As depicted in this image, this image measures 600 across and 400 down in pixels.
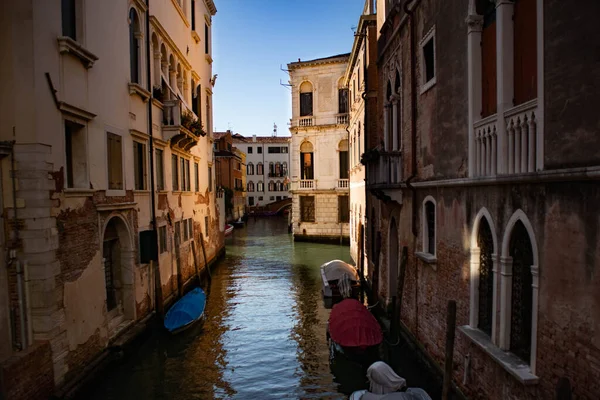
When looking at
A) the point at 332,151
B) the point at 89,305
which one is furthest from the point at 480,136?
the point at 332,151

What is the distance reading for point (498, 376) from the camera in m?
4.96

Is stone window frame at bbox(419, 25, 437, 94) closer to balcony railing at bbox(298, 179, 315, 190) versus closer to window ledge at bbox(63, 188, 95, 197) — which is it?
window ledge at bbox(63, 188, 95, 197)

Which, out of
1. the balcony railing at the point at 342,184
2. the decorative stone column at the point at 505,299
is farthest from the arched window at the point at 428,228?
the balcony railing at the point at 342,184

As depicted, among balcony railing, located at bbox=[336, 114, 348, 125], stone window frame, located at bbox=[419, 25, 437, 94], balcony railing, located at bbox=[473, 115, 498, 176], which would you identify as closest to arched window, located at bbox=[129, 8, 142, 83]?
stone window frame, located at bbox=[419, 25, 437, 94]

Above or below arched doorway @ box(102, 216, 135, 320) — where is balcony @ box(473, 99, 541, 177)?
above

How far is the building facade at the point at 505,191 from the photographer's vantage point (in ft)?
Result: 12.0

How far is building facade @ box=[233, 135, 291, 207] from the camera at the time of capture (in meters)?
59.6

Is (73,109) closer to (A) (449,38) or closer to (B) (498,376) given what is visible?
(A) (449,38)

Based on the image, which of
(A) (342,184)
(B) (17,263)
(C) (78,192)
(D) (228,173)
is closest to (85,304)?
(B) (17,263)

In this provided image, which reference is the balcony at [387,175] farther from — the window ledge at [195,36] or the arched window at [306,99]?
the arched window at [306,99]

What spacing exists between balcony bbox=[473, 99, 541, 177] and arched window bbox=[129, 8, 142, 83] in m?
7.77

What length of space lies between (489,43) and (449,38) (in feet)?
3.54

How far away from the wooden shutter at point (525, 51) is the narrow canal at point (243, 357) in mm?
5406

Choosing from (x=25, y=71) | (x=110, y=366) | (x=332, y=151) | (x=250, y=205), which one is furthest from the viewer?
(x=250, y=205)
